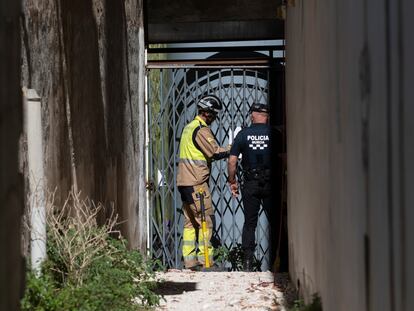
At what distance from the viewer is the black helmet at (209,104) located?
1088 cm

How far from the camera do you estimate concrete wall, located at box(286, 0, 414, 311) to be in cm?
294

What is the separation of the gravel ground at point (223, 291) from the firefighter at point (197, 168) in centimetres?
68

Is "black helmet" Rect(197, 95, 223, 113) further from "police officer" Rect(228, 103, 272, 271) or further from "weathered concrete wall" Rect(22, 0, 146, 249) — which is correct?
"weathered concrete wall" Rect(22, 0, 146, 249)

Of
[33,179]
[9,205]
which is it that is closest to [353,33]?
[9,205]

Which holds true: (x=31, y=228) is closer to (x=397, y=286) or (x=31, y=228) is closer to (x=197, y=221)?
(x=397, y=286)

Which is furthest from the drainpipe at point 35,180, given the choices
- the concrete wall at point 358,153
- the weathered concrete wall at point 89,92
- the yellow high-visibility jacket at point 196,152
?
the yellow high-visibility jacket at point 196,152

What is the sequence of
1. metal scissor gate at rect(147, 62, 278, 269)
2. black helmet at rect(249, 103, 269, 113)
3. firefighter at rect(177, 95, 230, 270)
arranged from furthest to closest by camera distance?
metal scissor gate at rect(147, 62, 278, 269)
firefighter at rect(177, 95, 230, 270)
black helmet at rect(249, 103, 269, 113)

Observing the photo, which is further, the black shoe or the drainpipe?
the black shoe

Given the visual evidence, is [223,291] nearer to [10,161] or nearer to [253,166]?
[253,166]

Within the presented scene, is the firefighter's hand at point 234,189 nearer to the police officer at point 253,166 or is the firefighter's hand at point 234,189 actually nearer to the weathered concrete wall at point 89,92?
the police officer at point 253,166

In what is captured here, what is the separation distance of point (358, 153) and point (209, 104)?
7.10 metres

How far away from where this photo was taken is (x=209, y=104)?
35.7ft

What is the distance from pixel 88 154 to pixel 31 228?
214 centimetres

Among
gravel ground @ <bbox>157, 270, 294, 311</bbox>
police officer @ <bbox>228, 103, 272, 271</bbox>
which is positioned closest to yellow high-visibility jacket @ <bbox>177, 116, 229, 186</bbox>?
police officer @ <bbox>228, 103, 272, 271</bbox>
